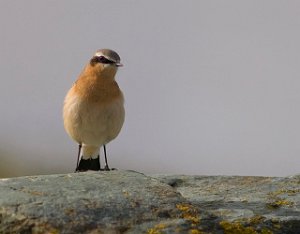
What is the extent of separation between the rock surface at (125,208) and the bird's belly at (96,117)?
174 inches

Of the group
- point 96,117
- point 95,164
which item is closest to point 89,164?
point 95,164

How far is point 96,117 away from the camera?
1236cm

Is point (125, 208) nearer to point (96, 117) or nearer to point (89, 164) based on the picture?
point (96, 117)

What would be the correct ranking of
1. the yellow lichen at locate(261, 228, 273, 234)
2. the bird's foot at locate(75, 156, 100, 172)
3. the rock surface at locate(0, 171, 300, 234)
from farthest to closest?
the bird's foot at locate(75, 156, 100, 172) → the yellow lichen at locate(261, 228, 273, 234) → the rock surface at locate(0, 171, 300, 234)

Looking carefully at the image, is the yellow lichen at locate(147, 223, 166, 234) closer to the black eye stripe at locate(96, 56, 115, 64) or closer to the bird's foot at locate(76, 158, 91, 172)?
the black eye stripe at locate(96, 56, 115, 64)

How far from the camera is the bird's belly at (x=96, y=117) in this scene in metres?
12.3

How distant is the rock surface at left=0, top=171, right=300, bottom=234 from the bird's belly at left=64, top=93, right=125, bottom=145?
4412 mm

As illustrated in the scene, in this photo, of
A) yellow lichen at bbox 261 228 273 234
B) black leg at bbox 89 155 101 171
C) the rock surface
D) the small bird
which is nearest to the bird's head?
the small bird

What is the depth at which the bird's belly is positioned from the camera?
12.3 metres

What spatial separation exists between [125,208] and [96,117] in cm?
572

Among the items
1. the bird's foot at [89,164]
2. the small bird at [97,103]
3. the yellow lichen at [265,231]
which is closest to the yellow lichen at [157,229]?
the yellow lichen at [265,231]

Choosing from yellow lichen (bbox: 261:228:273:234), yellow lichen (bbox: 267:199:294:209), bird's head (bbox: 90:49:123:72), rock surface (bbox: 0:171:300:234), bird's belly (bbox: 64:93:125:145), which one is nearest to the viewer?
rock surface (bbox: 0:171:300:234)

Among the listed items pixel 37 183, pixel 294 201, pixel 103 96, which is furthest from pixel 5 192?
pixel 103 96

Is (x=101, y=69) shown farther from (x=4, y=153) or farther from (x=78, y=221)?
(x=4, y=153)
